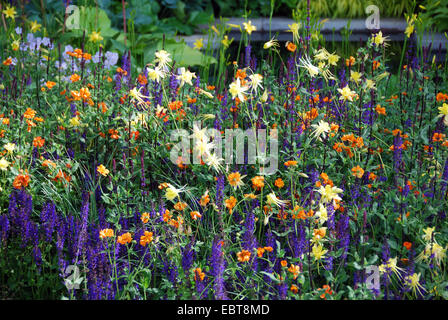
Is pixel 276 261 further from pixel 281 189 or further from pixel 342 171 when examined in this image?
pixel 342 171

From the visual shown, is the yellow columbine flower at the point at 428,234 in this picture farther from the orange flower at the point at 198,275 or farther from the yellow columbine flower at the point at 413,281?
the orange flower at the point at 198,275

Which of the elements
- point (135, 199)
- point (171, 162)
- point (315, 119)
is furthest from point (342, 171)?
point (135, 199)

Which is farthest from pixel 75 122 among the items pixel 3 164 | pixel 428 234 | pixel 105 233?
pixel 428 234

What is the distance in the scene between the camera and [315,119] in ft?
7.48

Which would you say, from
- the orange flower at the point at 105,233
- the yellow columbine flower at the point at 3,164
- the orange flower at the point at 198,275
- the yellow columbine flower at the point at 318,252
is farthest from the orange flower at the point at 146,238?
the yellow columbine flower at the point at 3,164

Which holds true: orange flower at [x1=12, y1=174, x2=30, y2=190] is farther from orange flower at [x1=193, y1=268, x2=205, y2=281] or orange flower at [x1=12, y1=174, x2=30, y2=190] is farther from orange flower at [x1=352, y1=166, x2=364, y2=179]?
orange flower at [x1=352, y1=166, x2=364, y2=179]

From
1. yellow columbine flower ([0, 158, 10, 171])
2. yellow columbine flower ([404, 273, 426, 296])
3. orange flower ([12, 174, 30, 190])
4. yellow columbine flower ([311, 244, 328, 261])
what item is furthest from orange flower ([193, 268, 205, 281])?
yellow columbine flower ([0, 158, 10, 171])

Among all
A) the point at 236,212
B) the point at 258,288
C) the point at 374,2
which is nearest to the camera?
the point at 258,288

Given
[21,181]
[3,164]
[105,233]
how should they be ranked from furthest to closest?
[3,164] → [21,181] → [105,233]

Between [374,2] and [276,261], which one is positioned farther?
[374,2]

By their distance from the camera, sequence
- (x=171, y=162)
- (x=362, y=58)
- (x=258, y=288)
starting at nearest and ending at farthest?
(x=258, y=288), (x=171, y=162), (x=362, y=58)

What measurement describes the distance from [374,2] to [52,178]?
3.60m

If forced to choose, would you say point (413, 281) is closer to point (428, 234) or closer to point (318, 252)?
point (428, 234)

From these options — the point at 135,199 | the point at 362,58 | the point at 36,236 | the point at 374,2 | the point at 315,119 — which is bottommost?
the point at 36,236
